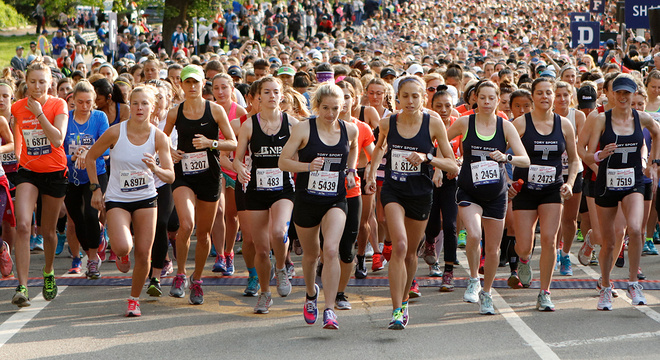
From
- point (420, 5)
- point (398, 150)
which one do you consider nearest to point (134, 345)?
point (398, 150)

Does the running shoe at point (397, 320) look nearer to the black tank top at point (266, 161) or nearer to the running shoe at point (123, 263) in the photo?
the black tank top at point (266, 161)

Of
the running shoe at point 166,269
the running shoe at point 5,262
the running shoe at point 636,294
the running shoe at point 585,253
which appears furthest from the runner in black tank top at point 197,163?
the running shoe at point 585,253

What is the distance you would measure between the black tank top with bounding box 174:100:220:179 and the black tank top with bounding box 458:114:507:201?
2.17 metres

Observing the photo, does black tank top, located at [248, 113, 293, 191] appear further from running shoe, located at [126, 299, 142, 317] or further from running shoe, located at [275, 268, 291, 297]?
running shoe, located at [126, 299, 142, 317]

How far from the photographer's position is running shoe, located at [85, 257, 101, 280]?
9305 mm

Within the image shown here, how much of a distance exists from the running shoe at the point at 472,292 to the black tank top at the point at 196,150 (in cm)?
240

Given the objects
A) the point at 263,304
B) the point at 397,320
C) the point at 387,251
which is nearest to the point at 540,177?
the point at 397,320

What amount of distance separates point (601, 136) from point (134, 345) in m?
4.20

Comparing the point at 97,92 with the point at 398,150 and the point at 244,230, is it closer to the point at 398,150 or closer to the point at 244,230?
the point at 244,230

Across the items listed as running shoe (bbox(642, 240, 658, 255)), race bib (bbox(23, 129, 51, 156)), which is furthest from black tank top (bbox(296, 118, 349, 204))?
running shoe (bbox(642, 240, 658, 255))

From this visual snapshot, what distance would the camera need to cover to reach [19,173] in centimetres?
843

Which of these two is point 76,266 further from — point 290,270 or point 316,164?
point 316,164

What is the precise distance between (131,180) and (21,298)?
1.44 metres

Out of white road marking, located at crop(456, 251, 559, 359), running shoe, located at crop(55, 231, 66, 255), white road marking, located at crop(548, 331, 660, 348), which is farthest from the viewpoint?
running shoe, located at crop(55, 231, 66, 255)
